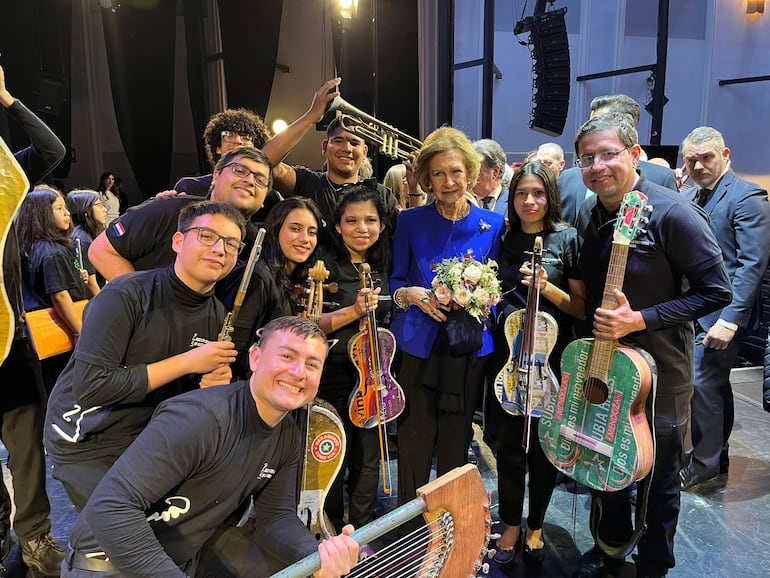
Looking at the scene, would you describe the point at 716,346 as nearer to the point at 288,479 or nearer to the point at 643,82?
the point at 288,479

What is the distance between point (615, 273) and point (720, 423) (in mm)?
1970

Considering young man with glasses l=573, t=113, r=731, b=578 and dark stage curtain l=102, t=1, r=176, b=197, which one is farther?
dark stage curtain l=102, t=1, r=176, b=197

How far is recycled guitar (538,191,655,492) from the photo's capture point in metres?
1.95

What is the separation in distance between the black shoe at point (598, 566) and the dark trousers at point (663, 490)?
0.16m

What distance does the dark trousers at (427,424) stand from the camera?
2396mm

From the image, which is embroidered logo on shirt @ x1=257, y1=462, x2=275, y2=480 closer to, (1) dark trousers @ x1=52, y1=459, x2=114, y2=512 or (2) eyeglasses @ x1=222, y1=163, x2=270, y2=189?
(1) dark trousers @ x1=52, y1=459, x2=114, y2=512

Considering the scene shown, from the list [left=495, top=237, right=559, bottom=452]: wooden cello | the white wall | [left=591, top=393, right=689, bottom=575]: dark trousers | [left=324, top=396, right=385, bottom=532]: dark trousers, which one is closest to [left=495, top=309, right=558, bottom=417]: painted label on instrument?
[left=495, top=237, right=559, bottom=452]: wooden cello

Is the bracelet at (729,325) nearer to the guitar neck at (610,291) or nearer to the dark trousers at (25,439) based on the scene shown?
the guitar neck at (610,291)

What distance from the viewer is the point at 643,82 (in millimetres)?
7887

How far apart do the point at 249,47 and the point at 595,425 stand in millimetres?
5580

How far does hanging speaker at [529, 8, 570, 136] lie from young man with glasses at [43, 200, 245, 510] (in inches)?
265

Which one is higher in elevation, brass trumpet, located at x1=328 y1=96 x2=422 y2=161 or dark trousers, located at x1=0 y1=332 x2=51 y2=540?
brass trumpet, located at x1=328 y1=96 x2=422 y2=161

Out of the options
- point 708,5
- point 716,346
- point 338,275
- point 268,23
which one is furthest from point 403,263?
point 708,5

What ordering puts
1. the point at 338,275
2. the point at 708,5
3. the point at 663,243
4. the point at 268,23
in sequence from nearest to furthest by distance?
the point at 663,243
the point at 338,275
the point at 268,23
the point at 708,5
